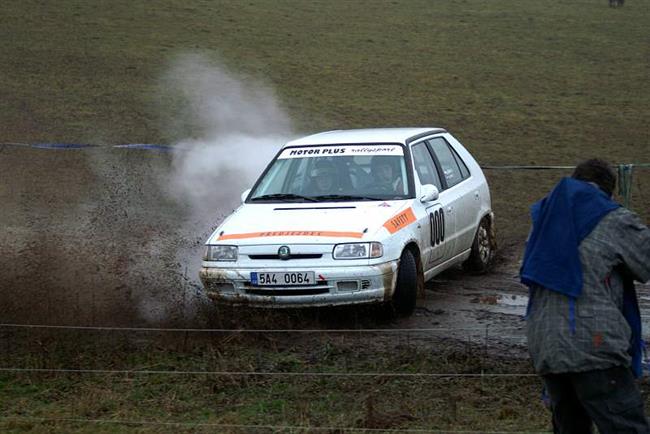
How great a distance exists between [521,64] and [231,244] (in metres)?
22.4

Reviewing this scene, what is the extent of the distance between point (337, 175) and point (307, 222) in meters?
1.05

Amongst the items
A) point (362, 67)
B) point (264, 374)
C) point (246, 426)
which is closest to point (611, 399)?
point (246, 426)

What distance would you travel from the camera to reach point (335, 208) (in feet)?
30.5

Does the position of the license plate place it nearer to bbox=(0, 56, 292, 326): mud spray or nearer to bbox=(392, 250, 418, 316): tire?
bbox=(0, 56, 292, 326): mud spray

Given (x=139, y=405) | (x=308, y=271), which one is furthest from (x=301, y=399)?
(x=308, y=271)

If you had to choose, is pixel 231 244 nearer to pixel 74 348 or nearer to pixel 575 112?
pixel 74 348

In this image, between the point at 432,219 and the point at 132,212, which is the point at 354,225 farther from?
the point at 132,212

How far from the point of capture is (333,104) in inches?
939

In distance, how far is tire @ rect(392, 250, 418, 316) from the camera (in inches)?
345

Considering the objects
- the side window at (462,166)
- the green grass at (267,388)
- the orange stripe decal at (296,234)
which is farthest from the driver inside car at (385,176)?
the green grass at (267,388)

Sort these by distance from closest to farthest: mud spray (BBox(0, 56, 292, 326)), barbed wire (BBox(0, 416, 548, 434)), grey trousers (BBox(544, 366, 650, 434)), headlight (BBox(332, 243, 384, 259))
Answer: grey trousers (BBox(544, 366, 650, 434))
barbed wire (BBox(0, 416, 548, 434))
headlight (BBox(332, 243, 384, 259))
mud spray (BBox(0, 56, 292, 326))

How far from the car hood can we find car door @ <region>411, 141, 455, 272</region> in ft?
1.04

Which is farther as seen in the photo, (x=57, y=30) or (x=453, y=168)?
(x=57, y=30)

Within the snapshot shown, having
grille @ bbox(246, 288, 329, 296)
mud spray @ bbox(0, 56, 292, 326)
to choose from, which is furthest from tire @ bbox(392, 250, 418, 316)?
mud spray @ bbox(0, 56, 292, 326)
